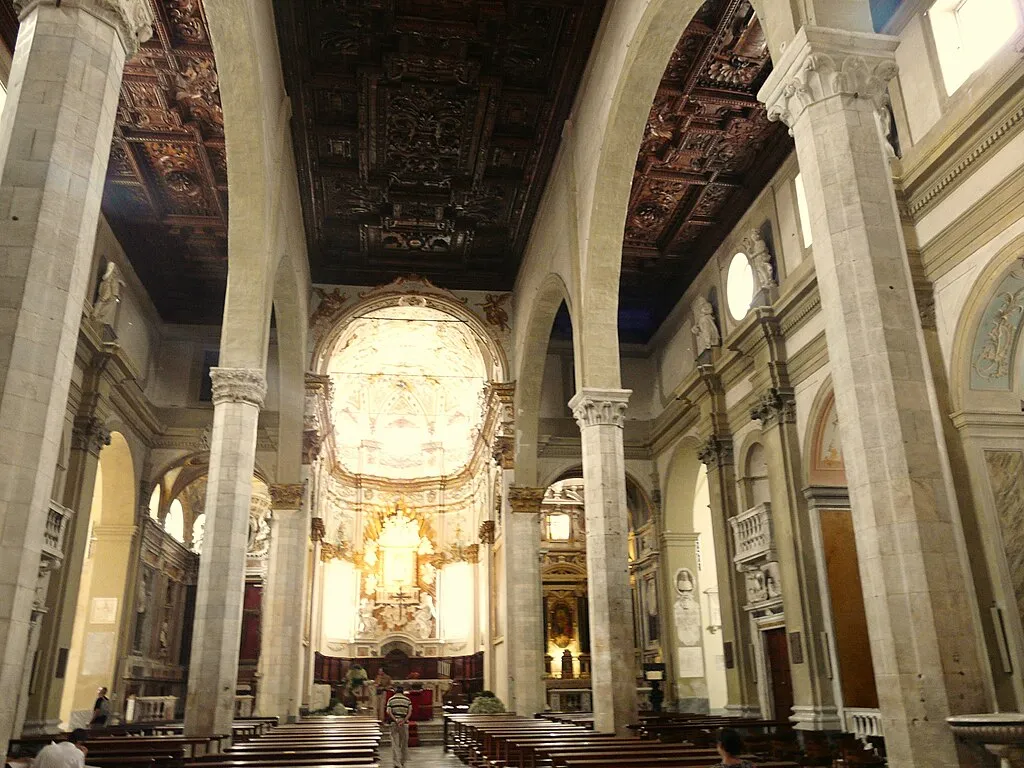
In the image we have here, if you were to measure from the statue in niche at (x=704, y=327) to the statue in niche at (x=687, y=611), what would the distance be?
5479 mm

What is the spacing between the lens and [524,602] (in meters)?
19.7

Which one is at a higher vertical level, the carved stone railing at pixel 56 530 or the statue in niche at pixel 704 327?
the statue in niche at pixel 704 327

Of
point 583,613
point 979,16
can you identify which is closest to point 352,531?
point 583,613

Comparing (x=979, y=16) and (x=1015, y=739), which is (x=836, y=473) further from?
(x=1015, y=739)

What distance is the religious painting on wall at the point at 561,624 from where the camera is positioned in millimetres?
28453

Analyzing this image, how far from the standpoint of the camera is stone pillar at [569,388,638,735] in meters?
12.2

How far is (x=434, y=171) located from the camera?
17047mm

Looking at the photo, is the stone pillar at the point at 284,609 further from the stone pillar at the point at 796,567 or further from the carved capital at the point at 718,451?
the stone pillar at the point at 796,567

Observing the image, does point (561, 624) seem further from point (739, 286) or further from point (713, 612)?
point (739, 286)

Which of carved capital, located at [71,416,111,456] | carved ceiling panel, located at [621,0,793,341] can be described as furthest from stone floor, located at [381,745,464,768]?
carved ceiling panel, located at [621,0,793,341]

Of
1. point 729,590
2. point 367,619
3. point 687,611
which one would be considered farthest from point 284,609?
point 367,619

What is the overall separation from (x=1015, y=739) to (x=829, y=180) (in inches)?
149

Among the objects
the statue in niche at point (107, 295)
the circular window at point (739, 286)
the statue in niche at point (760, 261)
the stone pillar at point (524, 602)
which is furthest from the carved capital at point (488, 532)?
the statue in niche at point (107, 295)

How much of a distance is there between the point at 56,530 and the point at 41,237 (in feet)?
36.0
